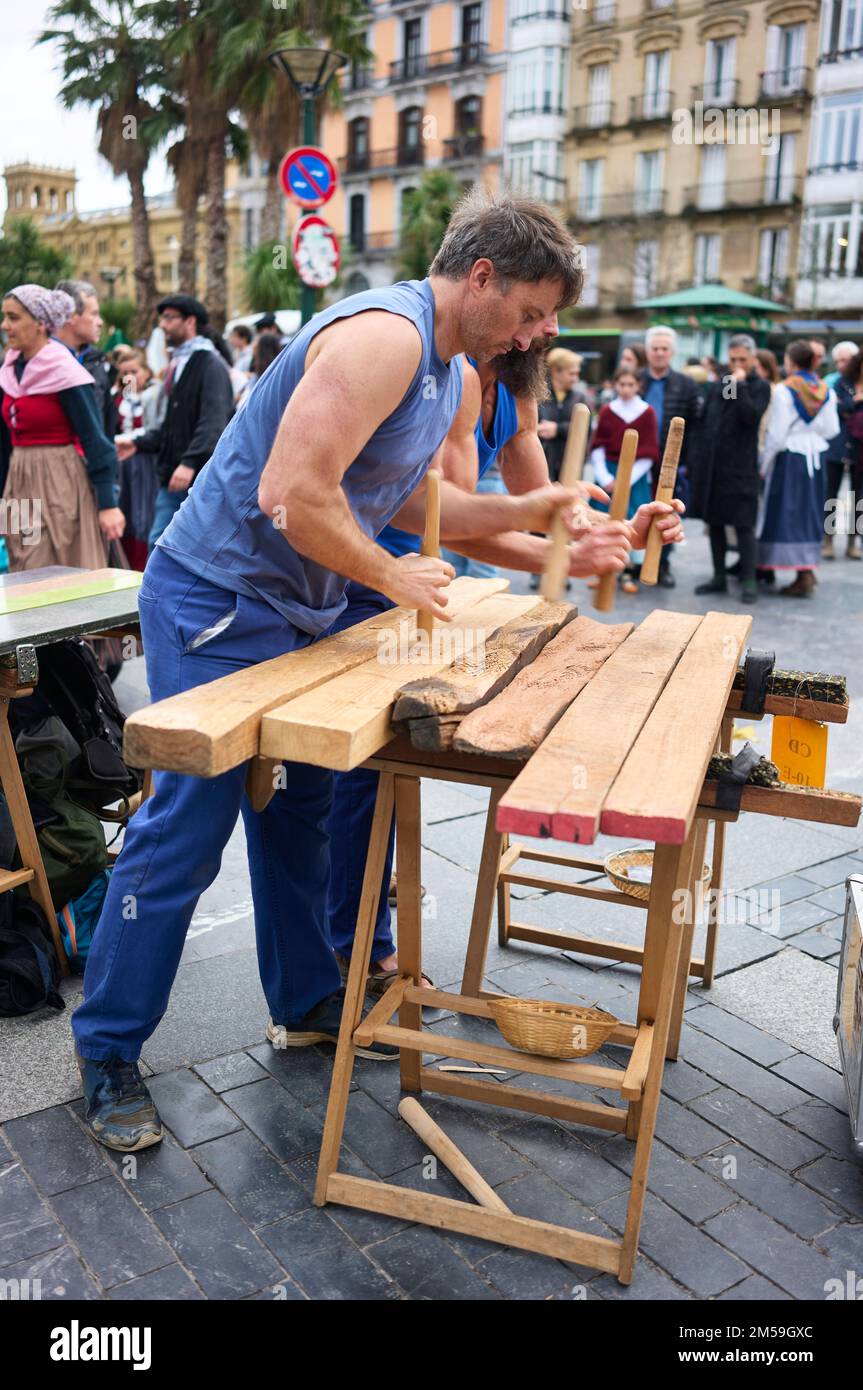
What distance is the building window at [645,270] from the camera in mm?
35219

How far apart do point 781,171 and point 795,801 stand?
3501cm

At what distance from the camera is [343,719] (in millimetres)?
1898

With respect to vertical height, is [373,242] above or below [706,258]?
above

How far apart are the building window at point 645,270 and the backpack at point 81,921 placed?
34.9 metres

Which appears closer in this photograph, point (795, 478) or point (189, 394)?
point (189, 394)

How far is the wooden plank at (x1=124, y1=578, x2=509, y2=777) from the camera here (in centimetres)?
181

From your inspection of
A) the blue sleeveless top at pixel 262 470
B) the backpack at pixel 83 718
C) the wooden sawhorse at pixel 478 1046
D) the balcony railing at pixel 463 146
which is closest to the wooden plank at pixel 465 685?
the wooden sawhorse at pixel 478 1046

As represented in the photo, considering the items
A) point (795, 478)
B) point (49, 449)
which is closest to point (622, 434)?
point (795, 478)

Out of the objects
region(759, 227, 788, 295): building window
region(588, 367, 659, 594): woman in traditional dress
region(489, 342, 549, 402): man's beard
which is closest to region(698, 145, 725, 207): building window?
region(759, 227, 788, 295): building window

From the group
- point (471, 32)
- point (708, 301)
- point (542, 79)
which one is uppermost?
point (471, 32)

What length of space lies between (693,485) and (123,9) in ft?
73.0

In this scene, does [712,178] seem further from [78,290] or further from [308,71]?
[78,290]

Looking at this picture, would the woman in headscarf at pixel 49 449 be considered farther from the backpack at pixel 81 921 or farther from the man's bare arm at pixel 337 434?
the man's bare arm at pixel 337 434
